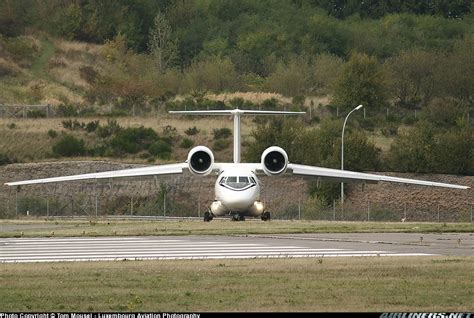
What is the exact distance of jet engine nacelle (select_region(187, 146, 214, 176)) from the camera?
156ft

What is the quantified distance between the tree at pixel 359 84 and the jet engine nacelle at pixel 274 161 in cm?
3598

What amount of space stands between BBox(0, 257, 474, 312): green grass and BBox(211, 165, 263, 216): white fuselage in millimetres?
21271

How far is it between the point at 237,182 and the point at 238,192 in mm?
556

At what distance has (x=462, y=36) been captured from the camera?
100500 millimetres

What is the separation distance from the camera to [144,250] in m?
27.9

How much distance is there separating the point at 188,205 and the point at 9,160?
1191 cm

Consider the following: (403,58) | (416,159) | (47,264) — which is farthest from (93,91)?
(47,264)

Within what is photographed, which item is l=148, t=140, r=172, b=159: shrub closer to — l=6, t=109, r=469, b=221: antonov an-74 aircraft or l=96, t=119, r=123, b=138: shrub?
l=96, t=119, r=123, b=138: shrub

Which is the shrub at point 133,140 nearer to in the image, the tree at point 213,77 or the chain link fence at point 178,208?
the chain link fence at point 178,208

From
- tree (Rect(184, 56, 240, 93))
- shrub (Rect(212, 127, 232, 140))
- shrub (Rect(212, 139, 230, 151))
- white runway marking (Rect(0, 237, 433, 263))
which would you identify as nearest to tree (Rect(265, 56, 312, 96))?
tree (Rect(184, 56, 240, 93))

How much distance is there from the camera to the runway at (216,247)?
26.1 metres

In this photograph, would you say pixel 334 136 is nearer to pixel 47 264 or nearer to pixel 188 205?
pixel 188 205

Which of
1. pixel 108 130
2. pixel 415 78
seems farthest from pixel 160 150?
pixel 415 78

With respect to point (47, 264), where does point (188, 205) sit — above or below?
below
